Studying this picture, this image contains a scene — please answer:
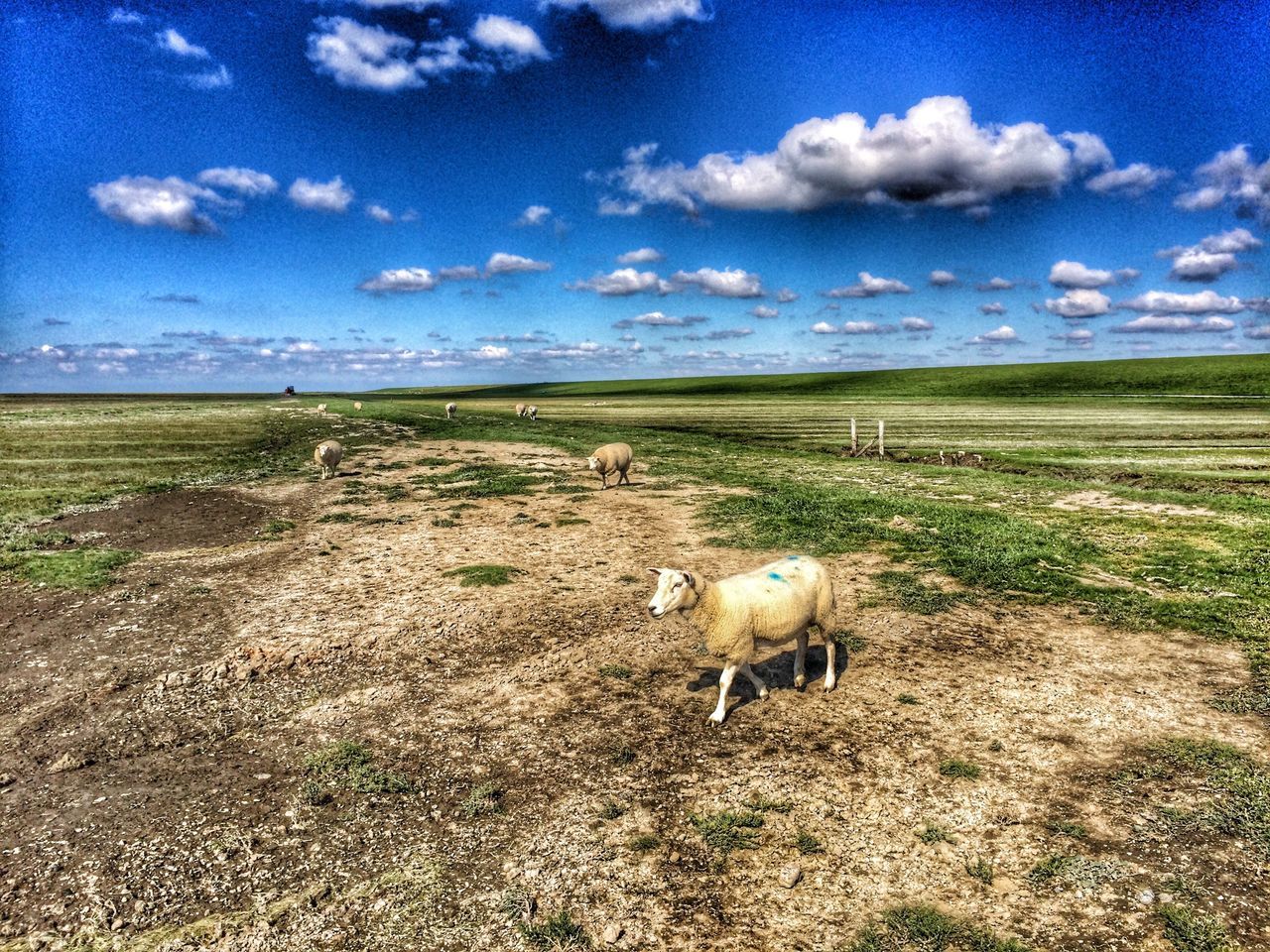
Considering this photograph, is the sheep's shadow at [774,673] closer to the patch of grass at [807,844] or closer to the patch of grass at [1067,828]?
the patch of grass at [807,844]

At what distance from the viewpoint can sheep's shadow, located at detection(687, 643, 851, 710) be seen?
9.45 metres

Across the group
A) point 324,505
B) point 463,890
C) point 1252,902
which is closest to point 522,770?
point 463,890

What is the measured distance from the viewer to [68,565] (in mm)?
15180

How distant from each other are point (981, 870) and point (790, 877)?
180cm

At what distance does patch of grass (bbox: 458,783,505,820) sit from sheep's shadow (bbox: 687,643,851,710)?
337 centimetres

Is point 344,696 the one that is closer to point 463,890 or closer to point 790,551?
point 463,890

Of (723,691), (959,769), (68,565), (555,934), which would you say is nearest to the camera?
(555,934)

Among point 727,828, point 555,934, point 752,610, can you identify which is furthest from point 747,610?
point 555,934

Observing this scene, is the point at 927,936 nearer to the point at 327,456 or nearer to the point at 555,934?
the point at 555,934

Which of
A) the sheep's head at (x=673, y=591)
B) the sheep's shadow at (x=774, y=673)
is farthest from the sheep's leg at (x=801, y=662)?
the sheep's head at (x=673, y=591)

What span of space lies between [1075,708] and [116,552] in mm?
21045

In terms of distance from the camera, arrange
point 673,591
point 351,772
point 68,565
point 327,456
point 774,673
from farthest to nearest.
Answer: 1. point 327,456
2. point 68,565
3. point 774,673
4. point 673,591
5. point 351,772

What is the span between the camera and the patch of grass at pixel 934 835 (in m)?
6.30

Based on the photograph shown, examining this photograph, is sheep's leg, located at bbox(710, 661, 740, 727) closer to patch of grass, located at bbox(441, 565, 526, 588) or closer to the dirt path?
the dirt path
